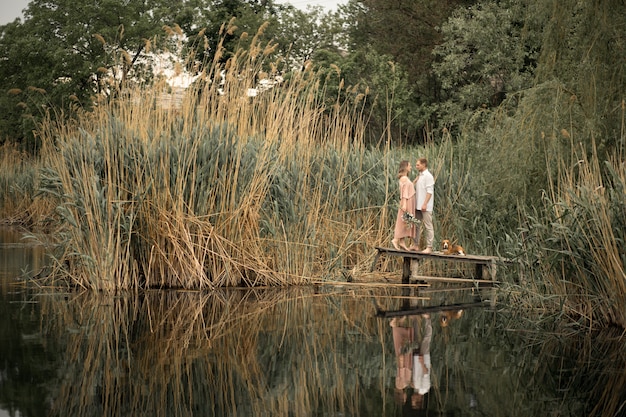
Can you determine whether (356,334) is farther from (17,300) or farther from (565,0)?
(565,0)

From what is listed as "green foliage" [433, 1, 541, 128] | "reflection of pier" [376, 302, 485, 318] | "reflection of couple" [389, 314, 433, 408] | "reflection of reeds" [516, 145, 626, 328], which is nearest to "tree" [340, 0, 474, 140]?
"green foliage" [433, 1, 541, 128]

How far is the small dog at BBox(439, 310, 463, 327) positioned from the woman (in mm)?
2815

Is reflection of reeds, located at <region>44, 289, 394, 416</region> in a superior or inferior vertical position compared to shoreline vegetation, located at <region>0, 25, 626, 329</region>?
inferior

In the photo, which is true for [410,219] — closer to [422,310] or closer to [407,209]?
[407,209]

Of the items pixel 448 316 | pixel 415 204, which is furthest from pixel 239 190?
pixel 448 316

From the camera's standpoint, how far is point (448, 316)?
961 centimetres

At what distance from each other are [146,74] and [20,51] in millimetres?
30828

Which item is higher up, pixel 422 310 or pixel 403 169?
pixel 403 169

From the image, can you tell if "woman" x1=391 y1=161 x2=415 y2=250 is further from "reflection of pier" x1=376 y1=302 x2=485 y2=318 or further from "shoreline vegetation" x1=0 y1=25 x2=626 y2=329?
"reflection of pier" x1=376 y1=302 x2=485 y2=318

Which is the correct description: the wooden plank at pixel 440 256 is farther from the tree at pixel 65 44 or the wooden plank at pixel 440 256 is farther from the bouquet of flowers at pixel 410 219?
the tree at pixel 65 44

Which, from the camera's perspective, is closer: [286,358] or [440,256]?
[286,358]

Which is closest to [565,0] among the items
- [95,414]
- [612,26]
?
[612,26]

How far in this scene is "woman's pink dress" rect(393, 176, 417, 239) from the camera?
500 inches

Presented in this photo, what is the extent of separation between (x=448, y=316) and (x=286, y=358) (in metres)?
2.67
